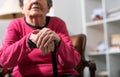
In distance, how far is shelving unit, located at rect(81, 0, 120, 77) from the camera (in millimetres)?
2564

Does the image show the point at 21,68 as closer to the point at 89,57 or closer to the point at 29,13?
the point at 29,13

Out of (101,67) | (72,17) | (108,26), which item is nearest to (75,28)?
(72,17)

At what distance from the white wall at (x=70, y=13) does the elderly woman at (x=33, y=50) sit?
1136mm

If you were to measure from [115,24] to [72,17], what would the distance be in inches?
19.1

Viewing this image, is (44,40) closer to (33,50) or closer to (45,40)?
(45,40)

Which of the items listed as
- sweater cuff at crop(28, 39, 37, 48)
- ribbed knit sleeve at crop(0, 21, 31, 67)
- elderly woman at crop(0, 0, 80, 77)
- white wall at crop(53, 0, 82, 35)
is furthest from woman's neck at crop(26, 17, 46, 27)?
white wall at crop(53, 0, 82, 35)

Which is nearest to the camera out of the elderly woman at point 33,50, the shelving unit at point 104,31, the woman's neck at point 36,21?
the elderly woman at point 33,50

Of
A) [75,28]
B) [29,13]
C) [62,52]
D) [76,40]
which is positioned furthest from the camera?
[75,28]

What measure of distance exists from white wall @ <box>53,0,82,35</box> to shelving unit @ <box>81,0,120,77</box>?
0.08 meters

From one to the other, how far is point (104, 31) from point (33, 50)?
1.41 m

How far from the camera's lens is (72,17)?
2746 millimetres

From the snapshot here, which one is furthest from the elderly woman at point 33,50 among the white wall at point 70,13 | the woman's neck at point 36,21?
the white wall at point 70,13

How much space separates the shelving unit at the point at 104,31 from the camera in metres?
2.56

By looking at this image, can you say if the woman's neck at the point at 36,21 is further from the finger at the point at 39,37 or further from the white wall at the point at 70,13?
the white wall at the point at 70,13
